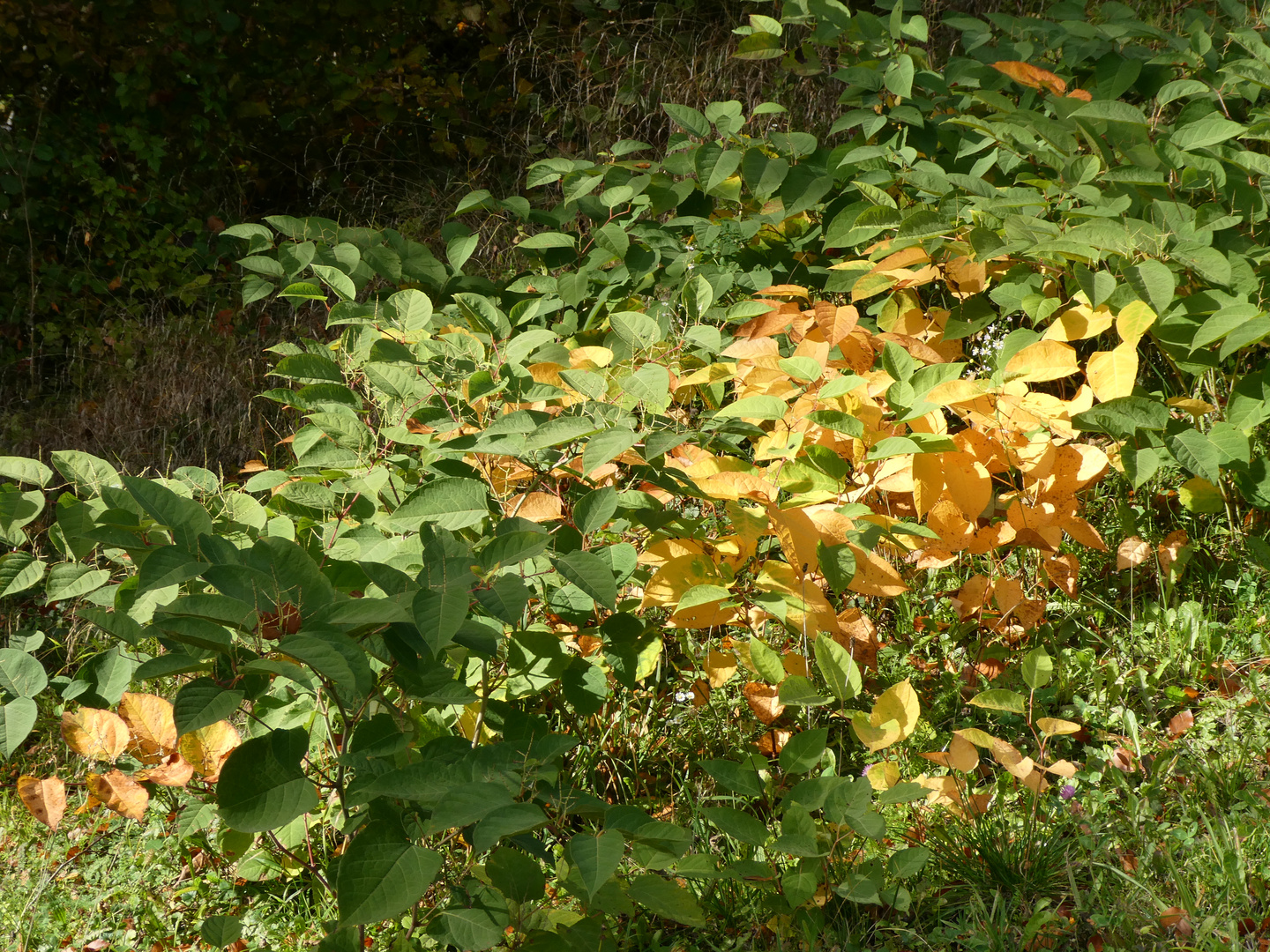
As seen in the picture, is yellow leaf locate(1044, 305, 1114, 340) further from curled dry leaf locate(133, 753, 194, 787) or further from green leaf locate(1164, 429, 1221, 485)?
curled dry leaf locate(133, 753, 194, 787)

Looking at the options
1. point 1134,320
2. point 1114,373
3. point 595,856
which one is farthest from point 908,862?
point 1134,320

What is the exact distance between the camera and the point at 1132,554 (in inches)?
90.2

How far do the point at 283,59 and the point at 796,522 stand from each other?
194 inches

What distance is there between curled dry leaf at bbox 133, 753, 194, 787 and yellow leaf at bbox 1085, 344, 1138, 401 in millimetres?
1827

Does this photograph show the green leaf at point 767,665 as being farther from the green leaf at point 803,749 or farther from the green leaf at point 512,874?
the green leaf at point 512,874

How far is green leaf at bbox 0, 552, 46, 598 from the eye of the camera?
1.50m

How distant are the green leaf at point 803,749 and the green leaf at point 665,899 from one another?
0.35 meters

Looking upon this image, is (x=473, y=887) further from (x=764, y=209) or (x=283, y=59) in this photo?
(x=283, y=59)

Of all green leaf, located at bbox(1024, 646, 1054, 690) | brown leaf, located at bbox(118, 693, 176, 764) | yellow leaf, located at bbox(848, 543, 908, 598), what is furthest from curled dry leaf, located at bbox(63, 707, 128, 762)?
green leaf, located at bbox(1024, 646, 1054, 690)

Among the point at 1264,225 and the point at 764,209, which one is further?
the point at 764,209

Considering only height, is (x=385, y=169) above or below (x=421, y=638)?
below

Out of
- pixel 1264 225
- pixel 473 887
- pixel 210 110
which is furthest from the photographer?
pixel 210 110

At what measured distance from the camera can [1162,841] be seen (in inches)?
64.7

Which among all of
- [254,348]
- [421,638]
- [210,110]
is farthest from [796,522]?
[210,110]
